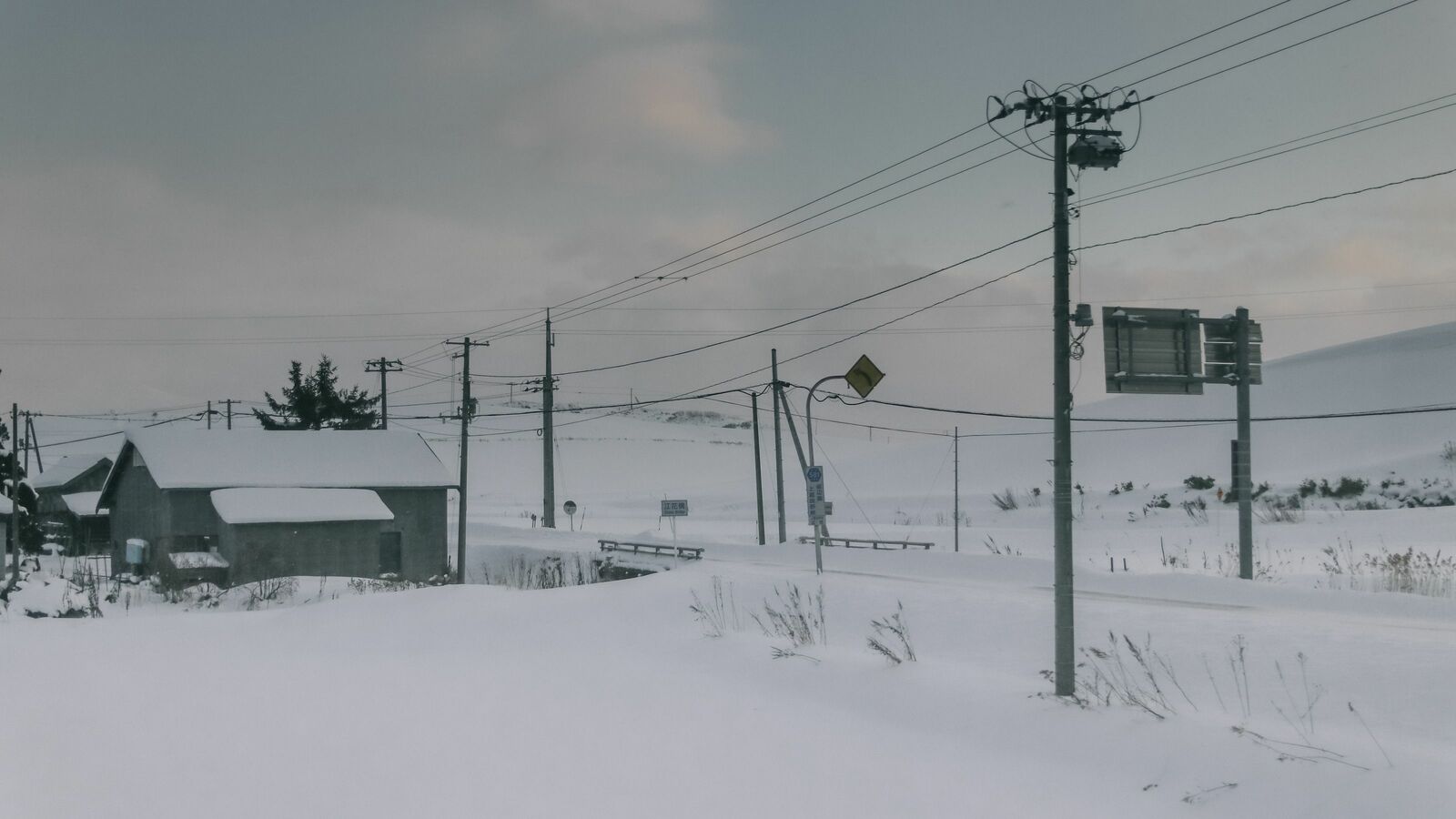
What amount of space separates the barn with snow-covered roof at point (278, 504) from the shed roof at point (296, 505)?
39 mm

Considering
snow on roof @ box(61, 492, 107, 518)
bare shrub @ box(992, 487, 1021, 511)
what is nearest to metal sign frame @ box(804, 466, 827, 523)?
bare shrub @ box(992, 487, 1021, 511)

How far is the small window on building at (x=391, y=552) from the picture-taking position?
42344 millimetres

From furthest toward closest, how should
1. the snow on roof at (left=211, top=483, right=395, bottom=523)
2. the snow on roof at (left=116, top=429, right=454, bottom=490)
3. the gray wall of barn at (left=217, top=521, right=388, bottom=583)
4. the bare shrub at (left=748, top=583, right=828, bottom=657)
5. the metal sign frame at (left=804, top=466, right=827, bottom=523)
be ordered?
the snow on roof at (left=116, top=429, right=454, bottom=490) < the snow on roof at (left=211, top=483, right=395, bottom=523) < the gray wall of barn at (left=217, top=521, right=388, bottom=583) < the metal sign frame at (left=804, top=466, right=827, bottom=523) < the bare shrub at (left=748, top=583, right=828, bottom=657)

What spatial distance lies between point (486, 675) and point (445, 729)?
3.18m

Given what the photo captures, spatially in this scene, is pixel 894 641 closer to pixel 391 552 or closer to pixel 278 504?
pixel 278 504

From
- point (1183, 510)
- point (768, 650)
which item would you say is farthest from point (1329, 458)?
point (768, 650)

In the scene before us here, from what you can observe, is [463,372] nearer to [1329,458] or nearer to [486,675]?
[486,675]

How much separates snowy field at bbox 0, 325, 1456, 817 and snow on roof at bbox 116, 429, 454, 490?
10.7 m

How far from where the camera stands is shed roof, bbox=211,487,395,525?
36719 millimetres

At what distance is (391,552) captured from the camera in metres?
42.6

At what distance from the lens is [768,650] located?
49.5 ft

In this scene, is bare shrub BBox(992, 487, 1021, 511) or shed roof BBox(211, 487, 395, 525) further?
bare shrub BBox(992, 487, 1021, 511)

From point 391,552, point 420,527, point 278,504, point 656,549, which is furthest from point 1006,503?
point 278,504

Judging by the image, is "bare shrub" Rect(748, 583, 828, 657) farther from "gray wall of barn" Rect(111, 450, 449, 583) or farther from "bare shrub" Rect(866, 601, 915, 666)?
"gray wall of barn" Rect(111, 450, 449, 583)
